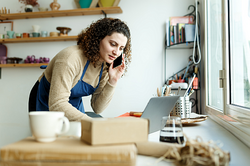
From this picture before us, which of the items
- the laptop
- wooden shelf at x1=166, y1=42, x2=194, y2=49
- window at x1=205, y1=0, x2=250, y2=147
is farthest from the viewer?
wooden shelf at x1=166, y1=42, x2=194, y2=49

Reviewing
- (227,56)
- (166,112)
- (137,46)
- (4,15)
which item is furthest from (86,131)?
(4,15)

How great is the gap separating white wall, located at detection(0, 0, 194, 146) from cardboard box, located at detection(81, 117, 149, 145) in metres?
2.18

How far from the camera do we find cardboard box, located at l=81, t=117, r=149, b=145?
1.51 feet

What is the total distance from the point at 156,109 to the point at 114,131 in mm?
403

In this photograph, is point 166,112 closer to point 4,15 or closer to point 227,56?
point 227,56

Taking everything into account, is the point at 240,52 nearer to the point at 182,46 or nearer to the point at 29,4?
the point at 182,46

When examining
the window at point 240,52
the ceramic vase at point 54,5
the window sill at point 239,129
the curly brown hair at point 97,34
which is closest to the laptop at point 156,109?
the window sill at point 239,129

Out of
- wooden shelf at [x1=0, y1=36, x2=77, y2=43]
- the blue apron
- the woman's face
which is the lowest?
the blue apron

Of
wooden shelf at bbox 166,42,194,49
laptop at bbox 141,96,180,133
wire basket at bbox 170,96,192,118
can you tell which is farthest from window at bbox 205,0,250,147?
wooden shelf at bbox 166,42,194,49

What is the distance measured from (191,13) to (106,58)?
1596mm

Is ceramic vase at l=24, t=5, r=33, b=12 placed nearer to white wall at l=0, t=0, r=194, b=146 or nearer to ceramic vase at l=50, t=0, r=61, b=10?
white wall at l=0, t=0, r=194, b=146

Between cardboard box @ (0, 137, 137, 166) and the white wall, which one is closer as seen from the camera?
cardboard box @ (0, 137, 137, 166)

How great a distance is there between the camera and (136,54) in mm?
2719

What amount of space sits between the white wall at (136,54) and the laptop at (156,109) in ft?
5.80
